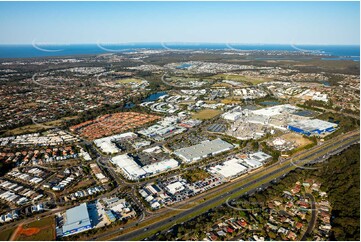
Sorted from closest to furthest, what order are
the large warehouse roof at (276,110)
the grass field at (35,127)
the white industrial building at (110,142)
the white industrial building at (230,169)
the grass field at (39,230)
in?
the grass field at (39,230), the white industrial building at (230,169), the white industrial building at (110,142), the grass field at (35,127), the large warehouse roof at (276,110)

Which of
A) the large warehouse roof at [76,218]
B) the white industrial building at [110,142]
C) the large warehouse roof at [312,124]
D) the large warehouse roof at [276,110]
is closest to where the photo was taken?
the large warehouse roof at [76,218]

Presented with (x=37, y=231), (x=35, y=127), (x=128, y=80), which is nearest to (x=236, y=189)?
(x=37, y=231)

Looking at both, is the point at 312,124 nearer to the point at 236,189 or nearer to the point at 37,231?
the point at 236,189

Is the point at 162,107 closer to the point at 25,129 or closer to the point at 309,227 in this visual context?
the point at 25,129

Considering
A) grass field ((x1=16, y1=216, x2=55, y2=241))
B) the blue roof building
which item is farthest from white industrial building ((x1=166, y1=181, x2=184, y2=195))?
grass field ((x1=16, y1=216, x2=55, y2=241))

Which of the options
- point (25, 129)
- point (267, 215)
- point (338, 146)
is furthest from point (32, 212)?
point (338, 146)

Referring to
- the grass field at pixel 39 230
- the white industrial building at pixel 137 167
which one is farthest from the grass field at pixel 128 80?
the grass field at pixel 39 230

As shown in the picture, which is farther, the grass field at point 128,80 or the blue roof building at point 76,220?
the grass field at point 128,80

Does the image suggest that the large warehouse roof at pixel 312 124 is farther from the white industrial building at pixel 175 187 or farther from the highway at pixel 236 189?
the white industrial building at pixel 175 187
